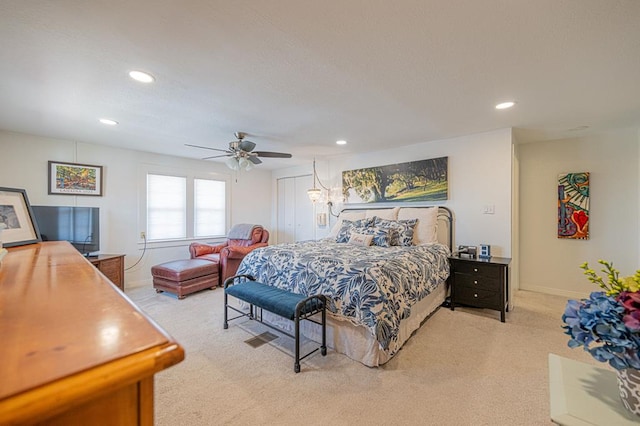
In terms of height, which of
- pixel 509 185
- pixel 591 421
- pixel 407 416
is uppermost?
pixel 509 185

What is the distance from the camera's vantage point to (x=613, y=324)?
2.97ft

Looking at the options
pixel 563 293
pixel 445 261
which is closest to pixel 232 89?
pixel 445 261

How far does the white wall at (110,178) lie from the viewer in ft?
12.4

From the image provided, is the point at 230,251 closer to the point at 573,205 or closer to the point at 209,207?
the point at 209,207

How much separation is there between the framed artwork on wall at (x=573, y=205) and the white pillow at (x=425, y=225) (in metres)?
1.86

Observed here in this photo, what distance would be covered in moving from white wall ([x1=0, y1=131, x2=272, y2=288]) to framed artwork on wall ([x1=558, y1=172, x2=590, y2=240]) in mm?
6037

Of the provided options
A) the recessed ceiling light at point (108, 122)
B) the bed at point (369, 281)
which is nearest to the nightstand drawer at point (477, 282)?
the bed at point (369, 281)

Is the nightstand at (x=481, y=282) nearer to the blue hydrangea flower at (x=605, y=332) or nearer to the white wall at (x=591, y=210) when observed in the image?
the white wall at (x=591, y=210)

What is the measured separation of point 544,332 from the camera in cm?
289

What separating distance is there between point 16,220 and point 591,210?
5.95m

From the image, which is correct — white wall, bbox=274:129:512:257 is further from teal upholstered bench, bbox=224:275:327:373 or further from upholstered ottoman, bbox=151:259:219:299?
upholstered ottoman, bbox=151:259:219:299

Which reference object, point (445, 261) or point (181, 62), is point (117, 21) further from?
point (445, 261)

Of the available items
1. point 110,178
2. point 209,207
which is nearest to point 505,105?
point 209,207

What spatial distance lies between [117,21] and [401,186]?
3.94m
